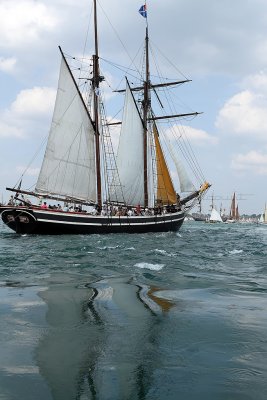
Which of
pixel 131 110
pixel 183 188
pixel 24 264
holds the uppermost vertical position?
pixel 131 110

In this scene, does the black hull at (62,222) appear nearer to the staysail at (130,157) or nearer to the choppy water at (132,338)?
the staysail at (130,157)

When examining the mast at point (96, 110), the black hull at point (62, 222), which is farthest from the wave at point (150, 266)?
the mast at point (96, 110)

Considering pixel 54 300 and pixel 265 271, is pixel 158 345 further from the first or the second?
pixel 265 271

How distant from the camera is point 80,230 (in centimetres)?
3684

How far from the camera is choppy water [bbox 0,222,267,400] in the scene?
4.30 metres

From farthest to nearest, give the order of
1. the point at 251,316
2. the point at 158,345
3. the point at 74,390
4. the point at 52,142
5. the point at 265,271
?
the point at 52,142, the point at 265,271, the point at 251,316, the point at 158,345, the point at 74,390

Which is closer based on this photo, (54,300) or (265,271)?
(54,300)

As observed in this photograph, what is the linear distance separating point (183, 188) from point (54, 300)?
139 feet

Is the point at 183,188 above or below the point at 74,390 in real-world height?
above

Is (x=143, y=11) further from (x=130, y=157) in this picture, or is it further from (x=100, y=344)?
(x=100, y=344)

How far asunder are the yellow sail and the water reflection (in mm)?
38135

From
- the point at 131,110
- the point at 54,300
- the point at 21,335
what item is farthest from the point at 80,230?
the point at 21,335

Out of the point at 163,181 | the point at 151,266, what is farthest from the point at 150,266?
the point at 163,181

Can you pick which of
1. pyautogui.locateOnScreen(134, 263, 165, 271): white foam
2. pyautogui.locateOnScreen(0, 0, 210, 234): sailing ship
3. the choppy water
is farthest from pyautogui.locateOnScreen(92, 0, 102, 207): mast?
the choppy water
